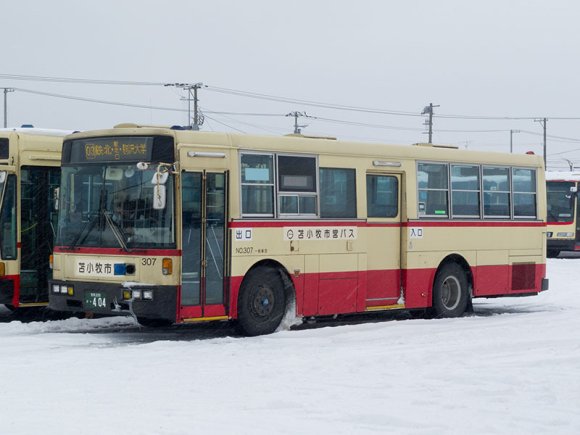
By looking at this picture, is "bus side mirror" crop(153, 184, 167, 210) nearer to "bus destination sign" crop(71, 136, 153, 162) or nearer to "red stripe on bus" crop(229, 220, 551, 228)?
"bus destination sign" crop(71, 136, 153, 162)

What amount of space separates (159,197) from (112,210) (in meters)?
1.00

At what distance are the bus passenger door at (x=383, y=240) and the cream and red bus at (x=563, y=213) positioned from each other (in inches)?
1009

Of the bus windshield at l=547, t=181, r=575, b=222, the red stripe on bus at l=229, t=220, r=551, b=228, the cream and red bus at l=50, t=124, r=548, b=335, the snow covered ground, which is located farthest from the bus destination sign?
the bus windshield at l=547, t=181, r=575, b=222

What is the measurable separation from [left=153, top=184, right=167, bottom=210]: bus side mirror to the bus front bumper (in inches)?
40.9

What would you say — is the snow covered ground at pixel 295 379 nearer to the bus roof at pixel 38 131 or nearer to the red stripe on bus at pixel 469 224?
the red stripe on bus at pixel 469 224

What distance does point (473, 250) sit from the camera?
63.5 feet

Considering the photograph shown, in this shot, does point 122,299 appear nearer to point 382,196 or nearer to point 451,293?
point 382,196

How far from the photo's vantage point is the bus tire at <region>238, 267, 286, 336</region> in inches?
613

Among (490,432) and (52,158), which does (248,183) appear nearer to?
(52,158)

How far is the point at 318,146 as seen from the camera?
16.8 m

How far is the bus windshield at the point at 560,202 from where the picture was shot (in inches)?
1692

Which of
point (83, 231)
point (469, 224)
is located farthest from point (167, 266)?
point (469, 224)

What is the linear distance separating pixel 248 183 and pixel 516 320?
16.0 feet

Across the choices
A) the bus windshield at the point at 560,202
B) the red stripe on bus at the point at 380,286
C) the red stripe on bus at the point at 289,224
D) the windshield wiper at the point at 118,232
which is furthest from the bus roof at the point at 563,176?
the windshield wiper at the point at 118,232
